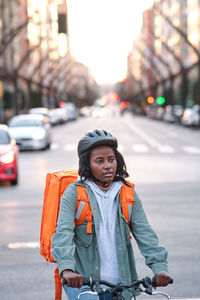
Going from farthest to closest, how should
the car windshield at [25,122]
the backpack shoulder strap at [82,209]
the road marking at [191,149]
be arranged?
the car windshield at [25,122] → the road marking at [191,149] → the backpack shoulder strap at [82,209]

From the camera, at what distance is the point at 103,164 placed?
139 inches

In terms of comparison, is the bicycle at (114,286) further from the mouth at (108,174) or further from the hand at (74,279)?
the mouth at (108,174)

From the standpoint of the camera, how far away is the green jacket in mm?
3301

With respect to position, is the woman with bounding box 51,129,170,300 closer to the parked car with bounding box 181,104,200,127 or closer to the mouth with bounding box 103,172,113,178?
the mouth with bounding box 103,172,113,178

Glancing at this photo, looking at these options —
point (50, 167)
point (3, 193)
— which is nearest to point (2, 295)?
point (3, 193)

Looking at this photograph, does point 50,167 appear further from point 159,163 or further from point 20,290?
point 20,290

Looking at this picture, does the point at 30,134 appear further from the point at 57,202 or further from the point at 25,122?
the point at 57,202

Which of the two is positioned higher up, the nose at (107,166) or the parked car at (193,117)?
the nose at (107,166)

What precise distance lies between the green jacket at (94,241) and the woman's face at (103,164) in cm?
10

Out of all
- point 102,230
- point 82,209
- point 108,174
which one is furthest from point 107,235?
point 108,174

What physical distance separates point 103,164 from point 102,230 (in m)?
0.37

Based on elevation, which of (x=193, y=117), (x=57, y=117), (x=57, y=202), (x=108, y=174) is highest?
(x=108, y=174)

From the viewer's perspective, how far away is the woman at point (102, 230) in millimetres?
3326

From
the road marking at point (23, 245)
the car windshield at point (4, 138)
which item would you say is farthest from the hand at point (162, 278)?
the car windshield at point (4, 138)
